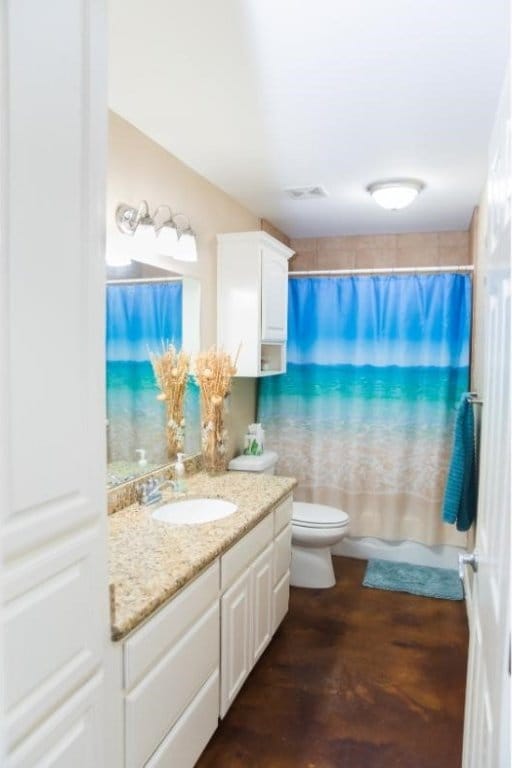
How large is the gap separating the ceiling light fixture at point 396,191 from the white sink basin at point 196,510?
1757 millimetres

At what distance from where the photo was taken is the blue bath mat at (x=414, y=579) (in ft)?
10.8

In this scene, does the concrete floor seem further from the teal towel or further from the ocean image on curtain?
the ocean image on curtain

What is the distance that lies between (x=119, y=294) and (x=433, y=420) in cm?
231

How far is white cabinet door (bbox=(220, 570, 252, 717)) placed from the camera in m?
1.96

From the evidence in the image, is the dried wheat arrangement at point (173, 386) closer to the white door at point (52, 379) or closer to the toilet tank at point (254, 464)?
the toilet tank at point (254, 464)

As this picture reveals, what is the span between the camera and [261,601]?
7.73ft

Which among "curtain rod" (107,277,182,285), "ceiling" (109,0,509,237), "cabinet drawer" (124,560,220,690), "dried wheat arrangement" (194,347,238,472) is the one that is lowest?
"cabinet drawer" (124,560,220,690)

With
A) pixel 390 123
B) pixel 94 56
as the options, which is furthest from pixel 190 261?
pixel 94 56

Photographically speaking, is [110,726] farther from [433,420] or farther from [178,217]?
[433,420]

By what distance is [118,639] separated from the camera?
49.1 inches

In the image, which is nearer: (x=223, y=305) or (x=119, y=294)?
(x=119, y=294)

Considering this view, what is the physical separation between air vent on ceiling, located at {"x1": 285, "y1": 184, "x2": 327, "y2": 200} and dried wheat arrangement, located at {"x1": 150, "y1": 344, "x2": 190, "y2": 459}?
1121 millimetres

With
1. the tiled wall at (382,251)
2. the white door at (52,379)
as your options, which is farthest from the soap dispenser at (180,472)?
the tiled wall at (382,251)

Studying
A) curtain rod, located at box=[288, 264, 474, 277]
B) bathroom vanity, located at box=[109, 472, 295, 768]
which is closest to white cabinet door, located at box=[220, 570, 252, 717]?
bathroom vanity, located at box=[109, 472, 295, 768]
